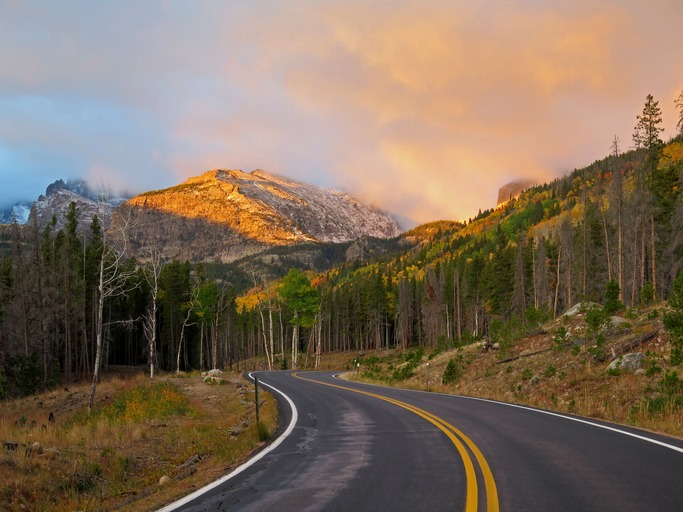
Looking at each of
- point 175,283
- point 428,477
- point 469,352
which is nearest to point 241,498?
point 428,477

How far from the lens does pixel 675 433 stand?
10.9 m

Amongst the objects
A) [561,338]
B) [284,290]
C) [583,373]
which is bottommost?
[583,373]

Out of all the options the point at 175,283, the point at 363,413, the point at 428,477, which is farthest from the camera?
the point at 175,283

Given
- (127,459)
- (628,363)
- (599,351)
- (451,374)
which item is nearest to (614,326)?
(599,351)

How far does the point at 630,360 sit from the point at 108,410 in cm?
2278

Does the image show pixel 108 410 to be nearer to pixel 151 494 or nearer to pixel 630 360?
pixel 151 494

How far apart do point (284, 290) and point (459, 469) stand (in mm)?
48869

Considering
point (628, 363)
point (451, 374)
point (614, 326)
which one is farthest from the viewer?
point (451, 374)

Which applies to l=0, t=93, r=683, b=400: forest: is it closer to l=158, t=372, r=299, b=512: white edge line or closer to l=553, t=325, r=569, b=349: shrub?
l=553, t=325, r=569, b=349: shrub

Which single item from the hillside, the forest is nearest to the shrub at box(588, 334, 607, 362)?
the hillside

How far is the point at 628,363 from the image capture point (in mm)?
17359

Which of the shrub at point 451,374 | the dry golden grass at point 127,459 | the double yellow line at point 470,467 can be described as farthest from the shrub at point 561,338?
the dry golden grass at point 127,459

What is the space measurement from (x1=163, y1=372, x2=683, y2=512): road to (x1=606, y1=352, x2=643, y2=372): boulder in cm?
543

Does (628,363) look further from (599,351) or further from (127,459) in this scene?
(127,459)
